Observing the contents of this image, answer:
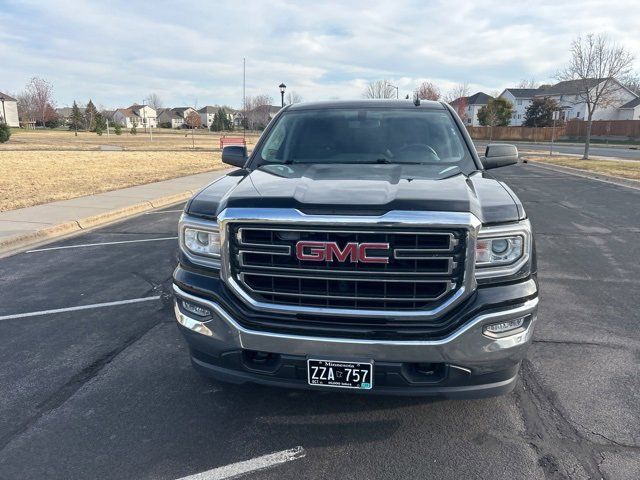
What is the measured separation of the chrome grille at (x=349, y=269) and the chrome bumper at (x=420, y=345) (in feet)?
0.65

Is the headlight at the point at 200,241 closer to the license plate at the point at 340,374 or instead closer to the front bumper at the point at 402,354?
the front bumper at the point at 402,354

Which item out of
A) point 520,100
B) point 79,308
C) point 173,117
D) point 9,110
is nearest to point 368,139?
point 79,308

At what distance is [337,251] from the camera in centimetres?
263

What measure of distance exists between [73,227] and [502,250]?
8.46 meters

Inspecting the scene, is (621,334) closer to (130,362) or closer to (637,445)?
(637,445)

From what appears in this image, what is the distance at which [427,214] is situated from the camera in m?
2.57

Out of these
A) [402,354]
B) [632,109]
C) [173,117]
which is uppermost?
[173,117]

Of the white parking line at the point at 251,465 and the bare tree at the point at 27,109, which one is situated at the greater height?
the bare tree at the point at 27,109

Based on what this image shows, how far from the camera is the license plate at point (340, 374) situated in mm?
2645

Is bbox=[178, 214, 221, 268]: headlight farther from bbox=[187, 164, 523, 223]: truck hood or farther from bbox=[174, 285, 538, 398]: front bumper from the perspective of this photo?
bbox=[174, 285, 538, 398]: front bumper

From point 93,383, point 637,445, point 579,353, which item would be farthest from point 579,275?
point 93,383

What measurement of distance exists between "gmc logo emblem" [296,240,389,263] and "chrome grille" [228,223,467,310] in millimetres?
30

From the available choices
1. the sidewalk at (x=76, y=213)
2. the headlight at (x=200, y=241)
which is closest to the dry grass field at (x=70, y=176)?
the sidewalk at (x=76, y=213)

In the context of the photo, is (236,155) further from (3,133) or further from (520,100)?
(520,100)
